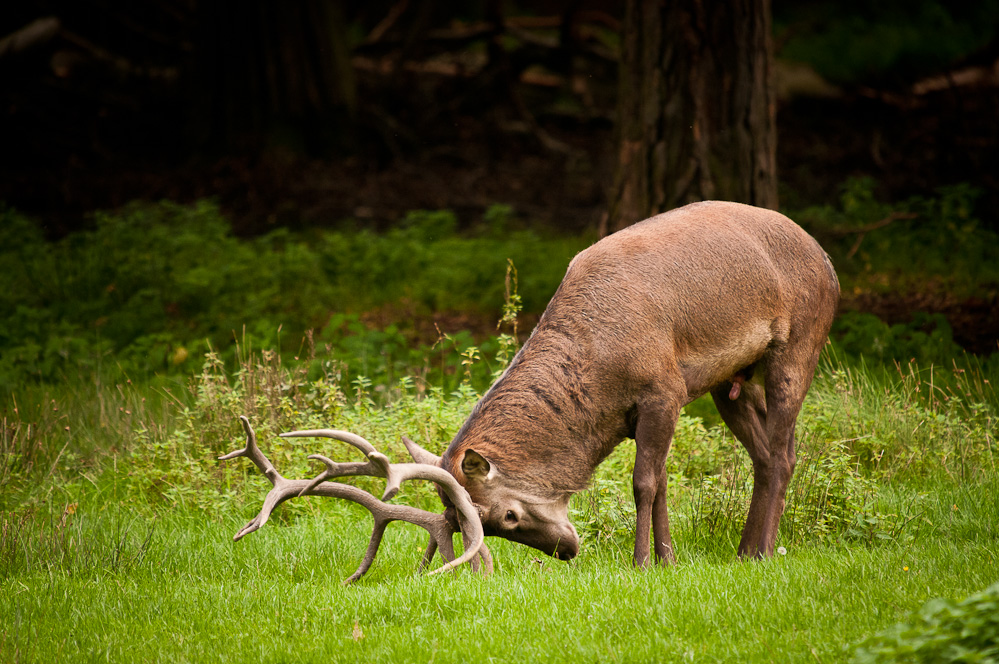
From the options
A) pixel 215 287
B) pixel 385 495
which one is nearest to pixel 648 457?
pixel 385 495

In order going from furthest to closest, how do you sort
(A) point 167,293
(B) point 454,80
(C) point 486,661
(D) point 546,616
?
(B) point 454,80 < (A) point 167,293 < (D) point 546,616 < (C) point 486,661

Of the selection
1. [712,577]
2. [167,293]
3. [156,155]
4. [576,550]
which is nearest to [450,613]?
[576,550]

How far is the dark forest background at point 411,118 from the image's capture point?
13188mm

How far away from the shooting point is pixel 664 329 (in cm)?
505

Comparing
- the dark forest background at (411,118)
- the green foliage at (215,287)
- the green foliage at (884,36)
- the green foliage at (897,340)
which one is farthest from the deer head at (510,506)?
the green foliage at (884,36)

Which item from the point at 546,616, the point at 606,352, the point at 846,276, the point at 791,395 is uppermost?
the point at 606,352

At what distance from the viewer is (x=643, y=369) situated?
4.95 m

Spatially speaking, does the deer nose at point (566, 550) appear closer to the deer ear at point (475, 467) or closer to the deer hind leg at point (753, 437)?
the deer ear at point (475, 467)

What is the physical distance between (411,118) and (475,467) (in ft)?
43.6

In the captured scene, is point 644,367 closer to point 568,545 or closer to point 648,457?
point 648,457

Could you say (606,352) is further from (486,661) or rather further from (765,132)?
(765,132)

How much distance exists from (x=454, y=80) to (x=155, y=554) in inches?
552

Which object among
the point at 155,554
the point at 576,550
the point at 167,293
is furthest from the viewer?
the point at 167,293

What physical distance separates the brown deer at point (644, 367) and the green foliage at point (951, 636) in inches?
67.0
